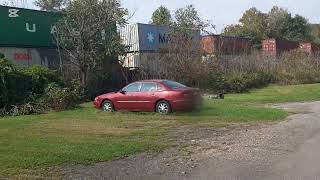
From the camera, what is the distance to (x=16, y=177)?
9.06 meters

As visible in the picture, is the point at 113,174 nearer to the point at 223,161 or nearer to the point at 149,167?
the point at 149,167

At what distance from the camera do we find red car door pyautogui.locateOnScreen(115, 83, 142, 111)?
22031 mm

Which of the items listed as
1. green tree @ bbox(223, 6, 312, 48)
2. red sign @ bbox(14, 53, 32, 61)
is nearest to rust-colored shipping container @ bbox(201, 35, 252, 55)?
red sign @ bbox(14, 53, 32, 61)

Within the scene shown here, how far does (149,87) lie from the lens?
22109 mm

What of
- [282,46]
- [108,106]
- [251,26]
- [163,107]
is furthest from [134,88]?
[251,26]

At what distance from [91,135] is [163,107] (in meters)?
7.03

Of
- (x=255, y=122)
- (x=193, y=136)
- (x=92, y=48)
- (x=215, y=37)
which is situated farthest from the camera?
(x=215, y=37)

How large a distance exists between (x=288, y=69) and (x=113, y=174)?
40.5m

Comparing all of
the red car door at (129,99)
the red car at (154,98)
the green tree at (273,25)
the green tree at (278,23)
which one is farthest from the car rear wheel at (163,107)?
the green tree at (278,23)

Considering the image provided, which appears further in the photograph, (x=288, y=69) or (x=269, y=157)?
(x=288, y=69)

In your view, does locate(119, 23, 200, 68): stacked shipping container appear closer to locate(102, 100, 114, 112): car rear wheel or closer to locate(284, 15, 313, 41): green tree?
locate(102, 100, 114, 112): car rear wheel

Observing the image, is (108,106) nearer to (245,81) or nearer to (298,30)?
(245,81)

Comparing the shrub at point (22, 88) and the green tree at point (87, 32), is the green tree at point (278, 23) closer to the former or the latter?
Answer: the green tree at point (87, 32)

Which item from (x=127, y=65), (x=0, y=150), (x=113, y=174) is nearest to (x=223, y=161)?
(x=113, y=174)
